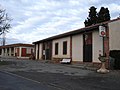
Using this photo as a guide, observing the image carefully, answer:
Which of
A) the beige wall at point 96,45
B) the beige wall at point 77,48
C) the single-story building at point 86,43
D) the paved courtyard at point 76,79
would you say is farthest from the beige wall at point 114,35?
the beige wall at point 77,48

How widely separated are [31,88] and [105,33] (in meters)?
12.8

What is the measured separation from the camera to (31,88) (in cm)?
1122

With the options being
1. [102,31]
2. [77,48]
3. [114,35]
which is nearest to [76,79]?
[102,31]

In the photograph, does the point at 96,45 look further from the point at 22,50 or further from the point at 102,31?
the point at 22,50

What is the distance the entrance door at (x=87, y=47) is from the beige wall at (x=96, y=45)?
598 millimetres

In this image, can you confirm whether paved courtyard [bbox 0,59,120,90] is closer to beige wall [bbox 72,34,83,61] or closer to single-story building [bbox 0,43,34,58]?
beige wall [bbox 72,34,83,61]

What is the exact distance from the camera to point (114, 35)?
22141 mm

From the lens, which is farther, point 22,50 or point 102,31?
point 22,50

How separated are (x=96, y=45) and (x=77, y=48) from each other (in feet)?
12.6

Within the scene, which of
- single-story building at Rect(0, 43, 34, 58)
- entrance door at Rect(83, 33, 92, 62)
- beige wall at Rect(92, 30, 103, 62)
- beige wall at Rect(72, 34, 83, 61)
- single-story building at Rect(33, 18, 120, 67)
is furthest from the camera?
single-story building at Rect(0, 43, 34, 58)

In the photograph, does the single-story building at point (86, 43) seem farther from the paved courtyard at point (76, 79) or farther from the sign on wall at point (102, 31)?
the paved courtyard at point (76, 79)

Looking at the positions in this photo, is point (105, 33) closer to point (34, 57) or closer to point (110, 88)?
point (110, 88)

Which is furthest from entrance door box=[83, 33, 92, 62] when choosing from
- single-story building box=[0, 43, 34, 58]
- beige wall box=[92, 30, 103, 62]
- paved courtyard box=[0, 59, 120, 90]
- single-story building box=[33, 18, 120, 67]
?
single-story building box=[0, 43, 34, 58]

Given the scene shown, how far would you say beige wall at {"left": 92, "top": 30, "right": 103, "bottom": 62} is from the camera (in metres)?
23.9
